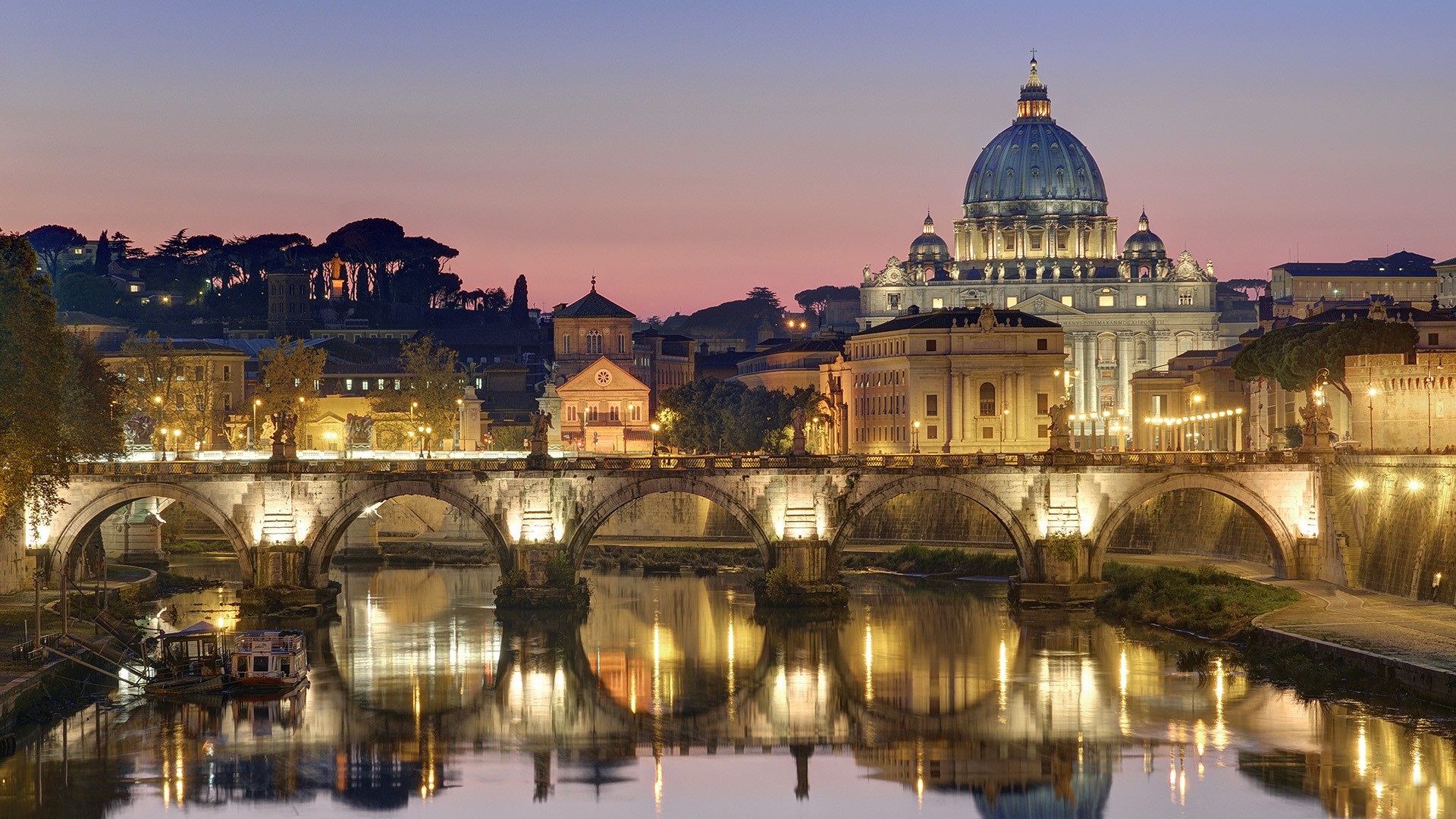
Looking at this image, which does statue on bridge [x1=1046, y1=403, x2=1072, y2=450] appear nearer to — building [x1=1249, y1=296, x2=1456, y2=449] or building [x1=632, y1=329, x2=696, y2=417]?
building [x1=1249, y1=296, x2=1456, y2=449]

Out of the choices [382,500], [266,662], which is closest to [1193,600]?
[382,500]

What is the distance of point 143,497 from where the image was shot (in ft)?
245

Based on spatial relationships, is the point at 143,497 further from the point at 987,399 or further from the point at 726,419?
the point at 987,399

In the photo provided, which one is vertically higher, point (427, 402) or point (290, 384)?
point (290, 384)

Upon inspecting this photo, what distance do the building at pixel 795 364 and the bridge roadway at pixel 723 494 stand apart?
7732 cm

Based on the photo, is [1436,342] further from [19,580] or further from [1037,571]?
[19,580]

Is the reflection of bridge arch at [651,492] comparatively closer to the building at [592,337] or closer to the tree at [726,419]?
the tree at [726,419]

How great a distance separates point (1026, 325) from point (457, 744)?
283 feet

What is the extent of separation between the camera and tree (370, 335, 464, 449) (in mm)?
128500

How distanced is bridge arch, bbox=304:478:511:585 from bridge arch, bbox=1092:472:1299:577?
20.4 m

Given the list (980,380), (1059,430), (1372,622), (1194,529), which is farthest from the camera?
(980,380)

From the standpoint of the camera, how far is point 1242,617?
63.5 m

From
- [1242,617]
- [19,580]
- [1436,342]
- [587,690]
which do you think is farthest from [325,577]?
[1436,342]

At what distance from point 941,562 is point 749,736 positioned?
35.8 m
